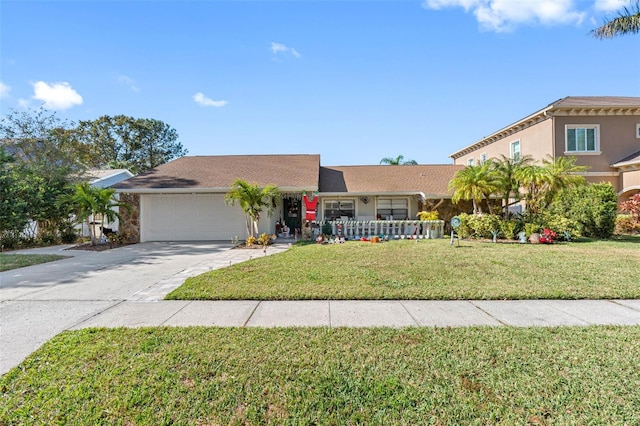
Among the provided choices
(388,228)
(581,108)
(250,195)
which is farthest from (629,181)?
(250,195)

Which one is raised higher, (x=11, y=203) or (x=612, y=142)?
(x=612, y=142)

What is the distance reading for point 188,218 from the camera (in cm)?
1513

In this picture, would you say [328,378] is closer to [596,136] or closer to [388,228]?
[388,228]

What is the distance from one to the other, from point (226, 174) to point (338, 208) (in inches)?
240

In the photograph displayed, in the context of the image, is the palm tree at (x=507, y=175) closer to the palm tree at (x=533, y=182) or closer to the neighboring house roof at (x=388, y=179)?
the palm tree at (x=533, y=182)

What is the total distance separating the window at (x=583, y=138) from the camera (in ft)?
54.7

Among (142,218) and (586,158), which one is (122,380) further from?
(586,158)

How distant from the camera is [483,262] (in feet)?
26.6

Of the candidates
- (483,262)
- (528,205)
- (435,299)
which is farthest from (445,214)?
(435,299)

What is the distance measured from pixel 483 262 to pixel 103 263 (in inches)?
417

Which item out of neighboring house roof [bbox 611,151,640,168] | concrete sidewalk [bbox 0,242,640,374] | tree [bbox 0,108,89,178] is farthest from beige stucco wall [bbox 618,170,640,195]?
tree [bbox 0,108,89,178]

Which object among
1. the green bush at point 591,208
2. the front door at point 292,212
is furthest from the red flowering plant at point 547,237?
the front door at point 292,212

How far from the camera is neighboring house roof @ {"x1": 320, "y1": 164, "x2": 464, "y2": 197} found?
622 inches

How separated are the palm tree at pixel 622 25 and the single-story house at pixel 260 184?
8.74 meters
